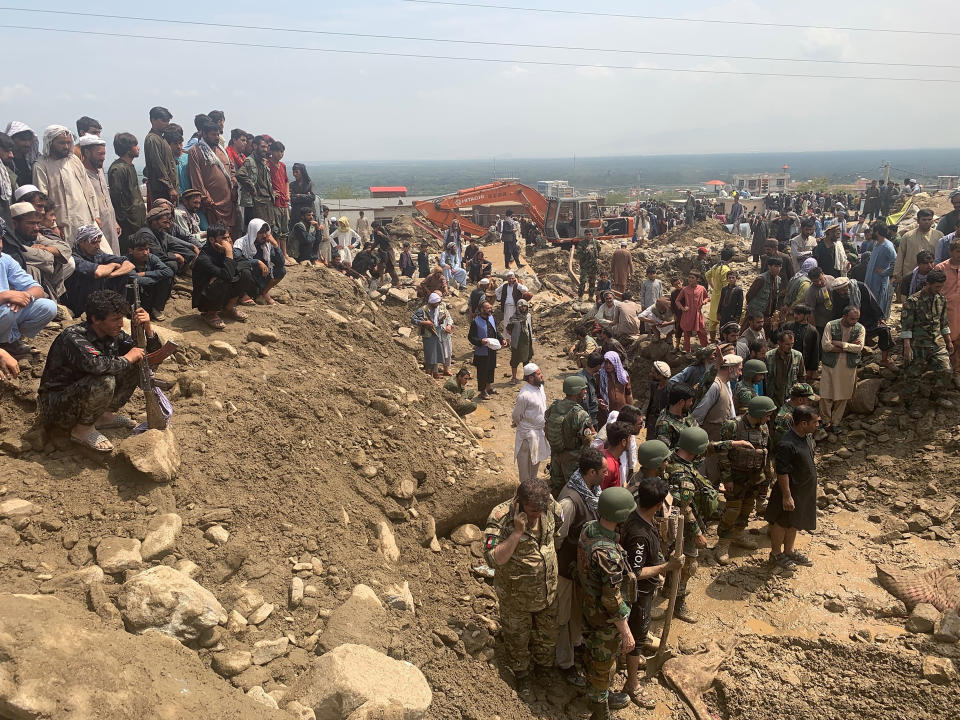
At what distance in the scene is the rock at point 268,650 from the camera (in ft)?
11.7

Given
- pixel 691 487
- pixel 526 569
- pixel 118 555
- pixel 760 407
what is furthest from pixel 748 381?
pixel 118 555

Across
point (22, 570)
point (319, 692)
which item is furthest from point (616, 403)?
point (22, 570)

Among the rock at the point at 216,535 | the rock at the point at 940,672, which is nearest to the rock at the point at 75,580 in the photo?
the rock at the point at 216,535

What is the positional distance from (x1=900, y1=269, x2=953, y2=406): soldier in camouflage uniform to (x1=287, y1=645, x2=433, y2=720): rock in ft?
22.5

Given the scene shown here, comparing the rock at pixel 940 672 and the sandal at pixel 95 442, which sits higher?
the sandal at pixel 95 442

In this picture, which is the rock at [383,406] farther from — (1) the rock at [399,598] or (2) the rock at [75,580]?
(2) the rock at [75,580]

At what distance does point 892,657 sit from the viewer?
473 centimetres

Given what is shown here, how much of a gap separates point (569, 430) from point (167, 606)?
136 inches

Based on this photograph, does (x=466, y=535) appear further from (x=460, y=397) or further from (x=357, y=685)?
(x=460, y=397)

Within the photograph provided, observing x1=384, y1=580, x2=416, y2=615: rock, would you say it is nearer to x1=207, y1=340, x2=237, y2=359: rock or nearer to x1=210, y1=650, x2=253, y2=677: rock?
x1=210, y1=650, x2=253, y2=677: rock

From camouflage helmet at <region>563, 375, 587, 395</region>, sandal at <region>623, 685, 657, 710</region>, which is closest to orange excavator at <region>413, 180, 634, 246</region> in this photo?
camouflage helmet at <region>563, 375, 587, 395</region>

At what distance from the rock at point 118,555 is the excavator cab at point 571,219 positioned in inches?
800

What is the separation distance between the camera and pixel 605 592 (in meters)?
3.90

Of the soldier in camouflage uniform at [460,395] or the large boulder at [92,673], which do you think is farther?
the soldier in camouflage uniform at [460,395]
